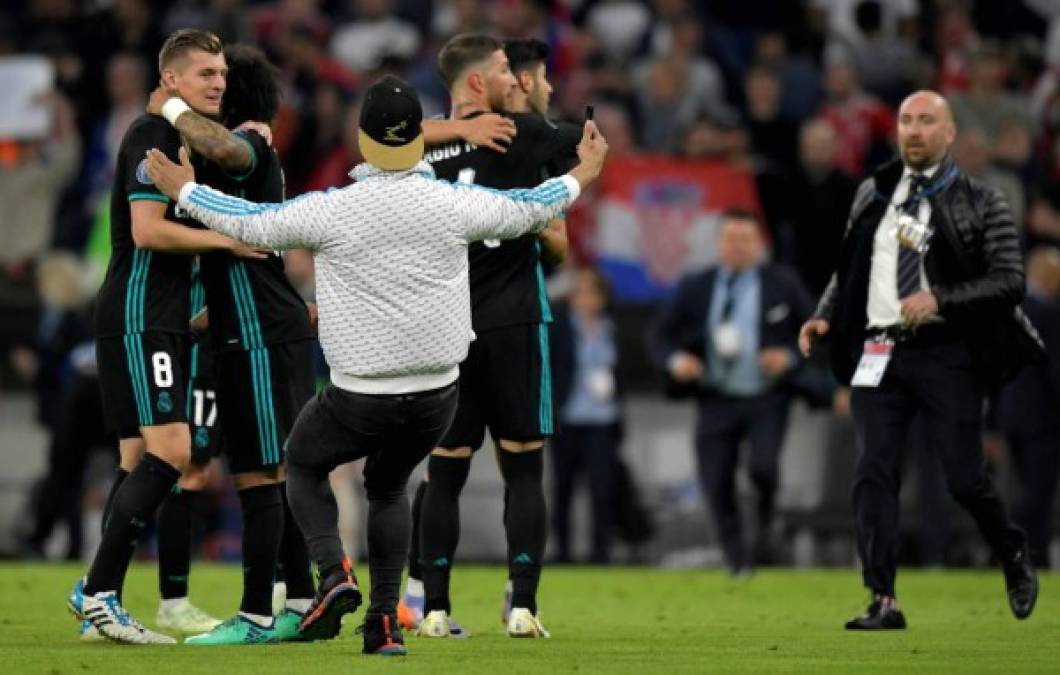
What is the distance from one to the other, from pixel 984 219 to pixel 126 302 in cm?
425

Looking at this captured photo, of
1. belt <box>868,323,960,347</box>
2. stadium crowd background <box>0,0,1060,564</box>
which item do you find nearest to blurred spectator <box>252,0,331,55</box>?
stadium crowd background <box>0,0,1060,564</box>

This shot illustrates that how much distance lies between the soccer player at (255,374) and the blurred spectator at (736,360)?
7.04 m

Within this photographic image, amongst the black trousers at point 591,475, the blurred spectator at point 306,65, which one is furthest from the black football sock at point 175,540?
the blurred spectator at point 306,65

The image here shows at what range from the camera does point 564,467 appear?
18.8 m

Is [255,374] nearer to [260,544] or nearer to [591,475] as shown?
[260,544]

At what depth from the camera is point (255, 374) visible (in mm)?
9625

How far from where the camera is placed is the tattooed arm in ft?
30.6

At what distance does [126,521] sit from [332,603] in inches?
47.1

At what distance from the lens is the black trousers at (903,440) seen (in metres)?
11.1

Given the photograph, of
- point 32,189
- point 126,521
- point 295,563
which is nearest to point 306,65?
point 32,189

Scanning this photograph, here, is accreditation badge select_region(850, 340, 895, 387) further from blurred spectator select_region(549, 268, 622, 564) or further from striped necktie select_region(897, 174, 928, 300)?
blurred spectator select_region(549, 268, 622, 564)

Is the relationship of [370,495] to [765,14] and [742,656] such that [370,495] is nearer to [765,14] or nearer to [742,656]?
[742,656]

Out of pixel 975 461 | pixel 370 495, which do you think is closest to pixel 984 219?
pixel 975 461

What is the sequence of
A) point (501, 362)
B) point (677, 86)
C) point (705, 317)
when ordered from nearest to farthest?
point (501, 362) → point (705, 317) → point (677, 86)
